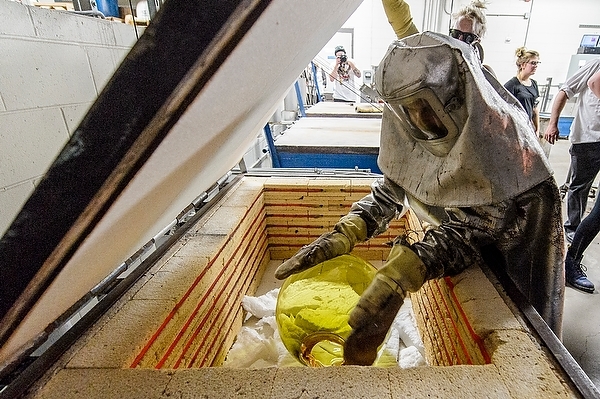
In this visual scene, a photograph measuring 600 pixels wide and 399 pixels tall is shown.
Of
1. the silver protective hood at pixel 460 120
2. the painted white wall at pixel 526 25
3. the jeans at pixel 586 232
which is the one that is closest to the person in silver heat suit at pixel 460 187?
the silver protective hood at pixel 460 120

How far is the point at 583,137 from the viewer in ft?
9.88

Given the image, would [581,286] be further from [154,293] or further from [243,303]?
[154,293]

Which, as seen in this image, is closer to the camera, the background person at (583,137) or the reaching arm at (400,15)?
the reaching arm at (400,15)

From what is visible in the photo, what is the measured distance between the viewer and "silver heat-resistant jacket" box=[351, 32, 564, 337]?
101cm

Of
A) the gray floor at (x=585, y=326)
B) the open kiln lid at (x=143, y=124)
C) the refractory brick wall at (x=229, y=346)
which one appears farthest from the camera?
the gray floor at (x=585, y=326)

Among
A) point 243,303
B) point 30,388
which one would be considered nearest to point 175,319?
point 30,388

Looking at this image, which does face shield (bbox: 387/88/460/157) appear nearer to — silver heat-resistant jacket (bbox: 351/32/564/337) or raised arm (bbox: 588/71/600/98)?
silver heat-resistant jacket (bbox: 351/32/564/337)

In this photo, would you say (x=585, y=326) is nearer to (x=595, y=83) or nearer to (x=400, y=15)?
(x=595, y=83)

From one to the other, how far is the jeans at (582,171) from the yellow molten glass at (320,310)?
288cm

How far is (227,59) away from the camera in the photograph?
47cm

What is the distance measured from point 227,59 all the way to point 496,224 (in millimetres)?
1078

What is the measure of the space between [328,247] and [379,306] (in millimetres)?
384

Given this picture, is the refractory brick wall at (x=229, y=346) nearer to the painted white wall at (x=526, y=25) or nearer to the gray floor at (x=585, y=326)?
the gray floor at (x=585, y=326)

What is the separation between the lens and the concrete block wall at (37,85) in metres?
1.34
